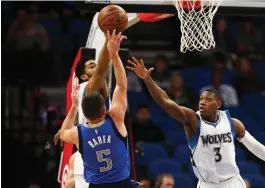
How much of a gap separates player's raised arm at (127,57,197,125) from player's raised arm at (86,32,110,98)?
0.37 m

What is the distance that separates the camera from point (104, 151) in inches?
219

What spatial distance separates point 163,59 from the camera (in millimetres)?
11727

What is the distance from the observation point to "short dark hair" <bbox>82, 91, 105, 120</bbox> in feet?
17.8

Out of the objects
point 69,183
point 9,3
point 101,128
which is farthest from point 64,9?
point 101,128

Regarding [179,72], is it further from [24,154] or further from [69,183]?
[69,183]

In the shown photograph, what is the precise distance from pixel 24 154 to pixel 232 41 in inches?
181

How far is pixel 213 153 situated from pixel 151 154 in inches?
132

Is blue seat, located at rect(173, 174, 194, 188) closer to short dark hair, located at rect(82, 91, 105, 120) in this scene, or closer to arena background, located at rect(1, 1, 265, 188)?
arena background, located at rect(1, 1, 265, 188)

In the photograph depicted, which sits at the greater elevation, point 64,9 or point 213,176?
point 64,9

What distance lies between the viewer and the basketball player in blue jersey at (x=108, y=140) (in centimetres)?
554

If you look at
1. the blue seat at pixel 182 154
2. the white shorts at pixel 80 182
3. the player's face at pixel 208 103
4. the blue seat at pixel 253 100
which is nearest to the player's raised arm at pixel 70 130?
the white shorts at pixel 80 182

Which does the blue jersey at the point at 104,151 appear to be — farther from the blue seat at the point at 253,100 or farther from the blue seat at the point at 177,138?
the blue seat at the point at 253,100

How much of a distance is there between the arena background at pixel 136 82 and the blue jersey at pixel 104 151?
340cm

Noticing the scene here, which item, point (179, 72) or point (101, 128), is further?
point (179, 72)
